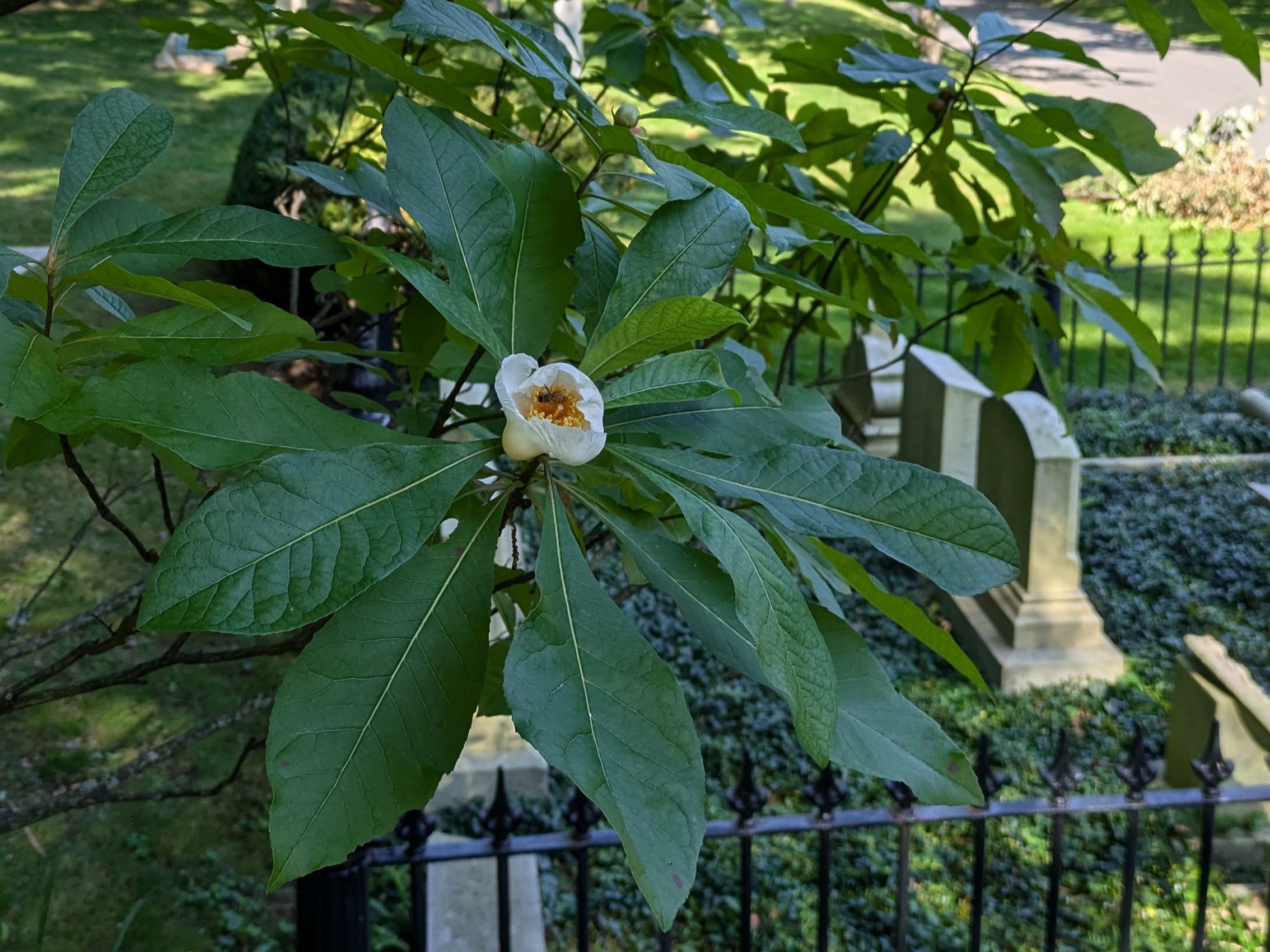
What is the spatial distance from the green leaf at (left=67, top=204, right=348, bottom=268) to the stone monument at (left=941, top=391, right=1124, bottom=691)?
178 inches

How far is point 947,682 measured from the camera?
5168 mm

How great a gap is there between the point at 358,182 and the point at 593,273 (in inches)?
14.5

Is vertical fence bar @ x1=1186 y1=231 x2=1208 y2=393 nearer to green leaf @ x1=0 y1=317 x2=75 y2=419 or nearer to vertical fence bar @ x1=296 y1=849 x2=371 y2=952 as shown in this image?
vertical fence bar @ x1=296 y1=849 x2=371 y2=952

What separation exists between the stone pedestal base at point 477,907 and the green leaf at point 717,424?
7.83 feet

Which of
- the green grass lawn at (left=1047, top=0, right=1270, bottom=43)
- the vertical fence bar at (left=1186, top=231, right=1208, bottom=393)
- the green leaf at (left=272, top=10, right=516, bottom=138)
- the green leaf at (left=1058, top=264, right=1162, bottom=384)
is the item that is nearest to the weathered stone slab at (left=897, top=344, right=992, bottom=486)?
the vertical fence bar at (left=1186, top=231, right=1208, bottom=393)

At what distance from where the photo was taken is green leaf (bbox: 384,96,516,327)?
0.86 meters

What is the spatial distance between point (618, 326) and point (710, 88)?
3.60 ft

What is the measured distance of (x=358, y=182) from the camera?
1.24 m

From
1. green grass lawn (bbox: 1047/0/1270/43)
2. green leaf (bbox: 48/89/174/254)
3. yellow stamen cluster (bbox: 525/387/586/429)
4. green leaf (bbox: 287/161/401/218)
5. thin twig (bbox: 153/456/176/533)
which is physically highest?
green grass lawn (bbox: 1047/0/1270/43)

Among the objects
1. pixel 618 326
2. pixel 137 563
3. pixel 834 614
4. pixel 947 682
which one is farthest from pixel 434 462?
pixel 137 563

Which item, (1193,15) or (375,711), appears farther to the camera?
(1193,15)

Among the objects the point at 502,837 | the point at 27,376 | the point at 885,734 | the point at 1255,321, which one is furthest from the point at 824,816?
the point at 1255,321

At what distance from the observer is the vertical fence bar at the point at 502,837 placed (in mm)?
2484

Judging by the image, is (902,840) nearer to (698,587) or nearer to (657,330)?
(698,587)
